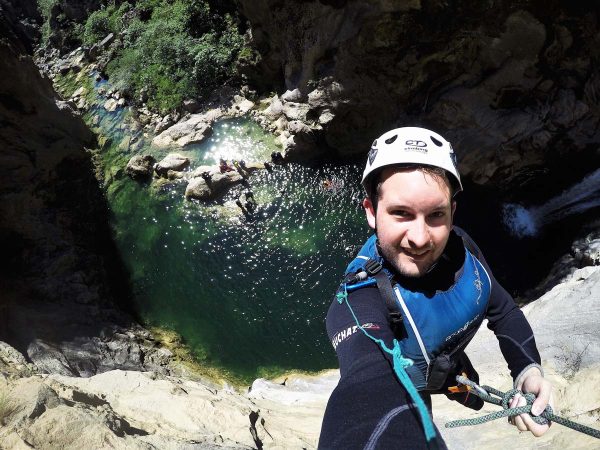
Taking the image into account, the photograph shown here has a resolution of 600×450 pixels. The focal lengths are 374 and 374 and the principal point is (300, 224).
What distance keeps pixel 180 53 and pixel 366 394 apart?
19.9m

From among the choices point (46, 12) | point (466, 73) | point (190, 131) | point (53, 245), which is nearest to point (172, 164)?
point (190, 131)

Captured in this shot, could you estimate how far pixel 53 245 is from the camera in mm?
12852

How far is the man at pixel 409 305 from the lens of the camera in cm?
177

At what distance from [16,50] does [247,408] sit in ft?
56.5

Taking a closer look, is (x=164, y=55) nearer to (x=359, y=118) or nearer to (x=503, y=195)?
(x=359, y=118)

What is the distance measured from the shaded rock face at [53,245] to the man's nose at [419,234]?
9.11 m

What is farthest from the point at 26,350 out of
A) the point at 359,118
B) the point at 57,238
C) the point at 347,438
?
the point at 359,118

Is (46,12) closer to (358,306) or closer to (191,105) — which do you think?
(191,105)

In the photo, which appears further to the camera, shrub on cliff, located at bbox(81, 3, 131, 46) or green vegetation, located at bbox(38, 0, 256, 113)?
shrub on cliff, located at bbox(81, 3, 131, 46)

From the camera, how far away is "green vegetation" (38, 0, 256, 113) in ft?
58.6

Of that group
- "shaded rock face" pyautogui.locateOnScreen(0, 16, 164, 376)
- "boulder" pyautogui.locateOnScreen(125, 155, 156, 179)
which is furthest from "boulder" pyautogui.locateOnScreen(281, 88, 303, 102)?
"shaded rock face" pyautogui.locateOnScreen(0, 16, 164, 376)

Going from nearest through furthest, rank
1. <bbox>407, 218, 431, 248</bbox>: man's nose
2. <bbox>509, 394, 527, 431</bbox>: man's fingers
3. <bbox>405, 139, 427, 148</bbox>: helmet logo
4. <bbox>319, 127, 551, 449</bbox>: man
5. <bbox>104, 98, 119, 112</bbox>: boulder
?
<bbox>319, 127, 551, 449</bbox>: man < <bbox>407, 218, 431, 248</bbox>: man's nose < <bbox>509, 394, 527, 431</bbox>: man's fingers < <bbox>405, 139, 427, 148</bbox>: helmet logo < <bbox>104, 98, 119, 112</bbox>: boulder

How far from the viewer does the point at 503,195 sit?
40.7 ft

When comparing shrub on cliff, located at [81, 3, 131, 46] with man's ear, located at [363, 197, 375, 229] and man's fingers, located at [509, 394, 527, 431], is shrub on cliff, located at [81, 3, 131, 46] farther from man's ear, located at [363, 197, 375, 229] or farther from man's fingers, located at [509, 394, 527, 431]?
man's fingers, located at [509, 394, 527, 431]
